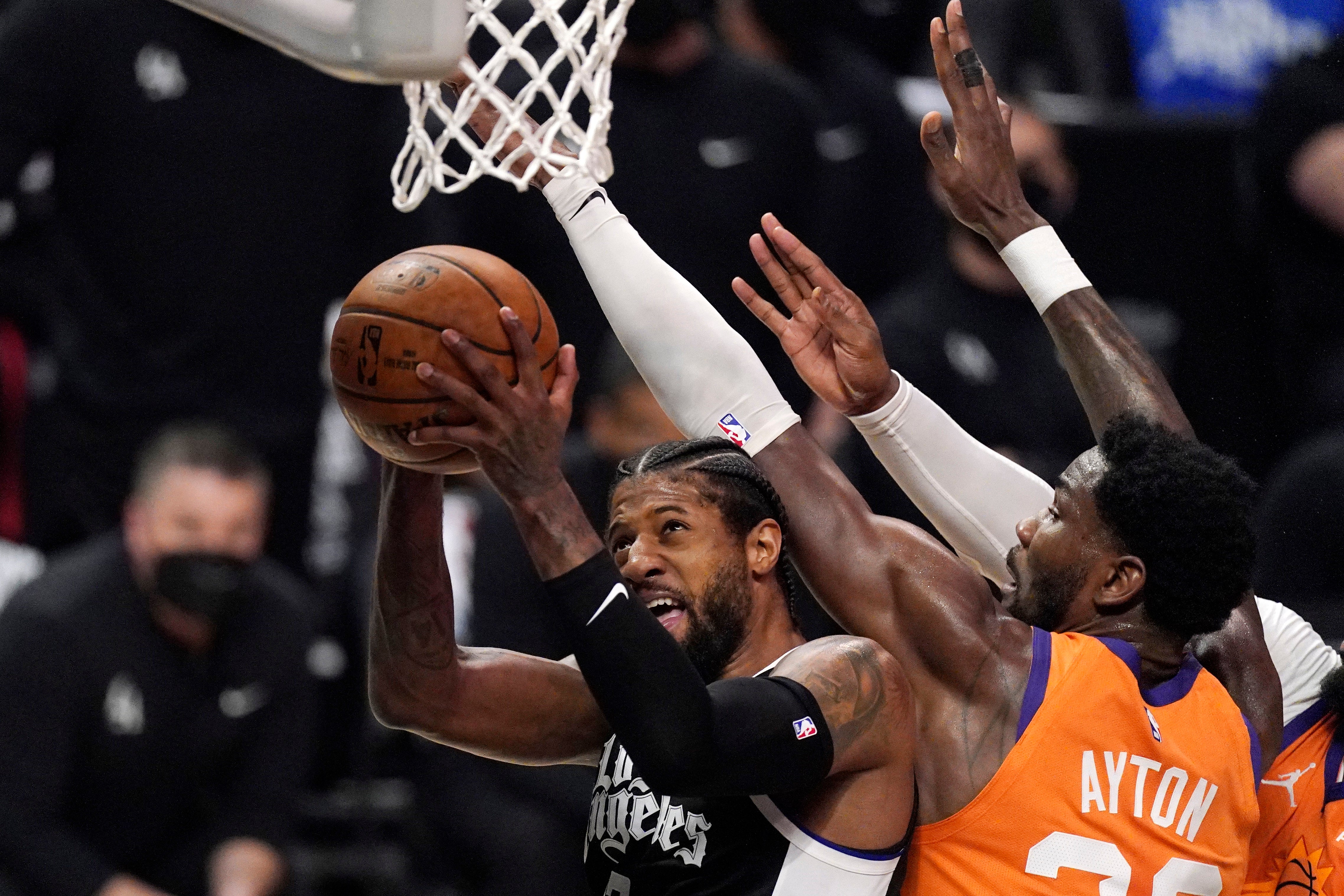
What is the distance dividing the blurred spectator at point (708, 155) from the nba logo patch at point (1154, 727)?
109 inches

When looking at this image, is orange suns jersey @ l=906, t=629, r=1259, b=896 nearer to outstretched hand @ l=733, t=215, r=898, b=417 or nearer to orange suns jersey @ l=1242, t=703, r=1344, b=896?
orange suns jersey @ l=1242, t=703, r=1344, b=896

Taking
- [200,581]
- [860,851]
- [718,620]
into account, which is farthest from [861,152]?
[860,851]

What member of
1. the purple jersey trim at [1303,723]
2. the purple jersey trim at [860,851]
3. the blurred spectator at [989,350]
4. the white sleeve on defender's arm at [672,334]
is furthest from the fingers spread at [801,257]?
the blurred spectator at [989,350]

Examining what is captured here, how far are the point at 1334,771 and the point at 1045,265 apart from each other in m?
1.11

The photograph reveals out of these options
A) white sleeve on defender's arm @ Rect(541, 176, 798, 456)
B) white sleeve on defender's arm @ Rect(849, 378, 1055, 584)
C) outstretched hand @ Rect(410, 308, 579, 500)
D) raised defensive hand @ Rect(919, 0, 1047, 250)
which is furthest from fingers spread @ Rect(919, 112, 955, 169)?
outstretched hand @ Rect(410, 308, 579, 500)

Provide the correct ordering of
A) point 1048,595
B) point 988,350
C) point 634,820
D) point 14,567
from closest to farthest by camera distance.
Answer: point 634,820, point 1048,595, point 14,567, point 988,350

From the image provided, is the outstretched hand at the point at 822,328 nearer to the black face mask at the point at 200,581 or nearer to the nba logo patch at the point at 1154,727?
the nba logo patch at the point at 1154,727

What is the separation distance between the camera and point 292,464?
246 inches

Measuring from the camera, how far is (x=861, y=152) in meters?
6.70

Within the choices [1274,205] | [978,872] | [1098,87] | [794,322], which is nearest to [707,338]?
[794,322]

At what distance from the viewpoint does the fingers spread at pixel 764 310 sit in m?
3.52

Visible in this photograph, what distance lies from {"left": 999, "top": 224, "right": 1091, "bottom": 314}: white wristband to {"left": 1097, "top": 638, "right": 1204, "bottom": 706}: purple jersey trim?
0.77 m

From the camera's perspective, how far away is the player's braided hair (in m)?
3.40

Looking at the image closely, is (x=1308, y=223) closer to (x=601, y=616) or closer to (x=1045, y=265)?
(x=1045, y=265)
